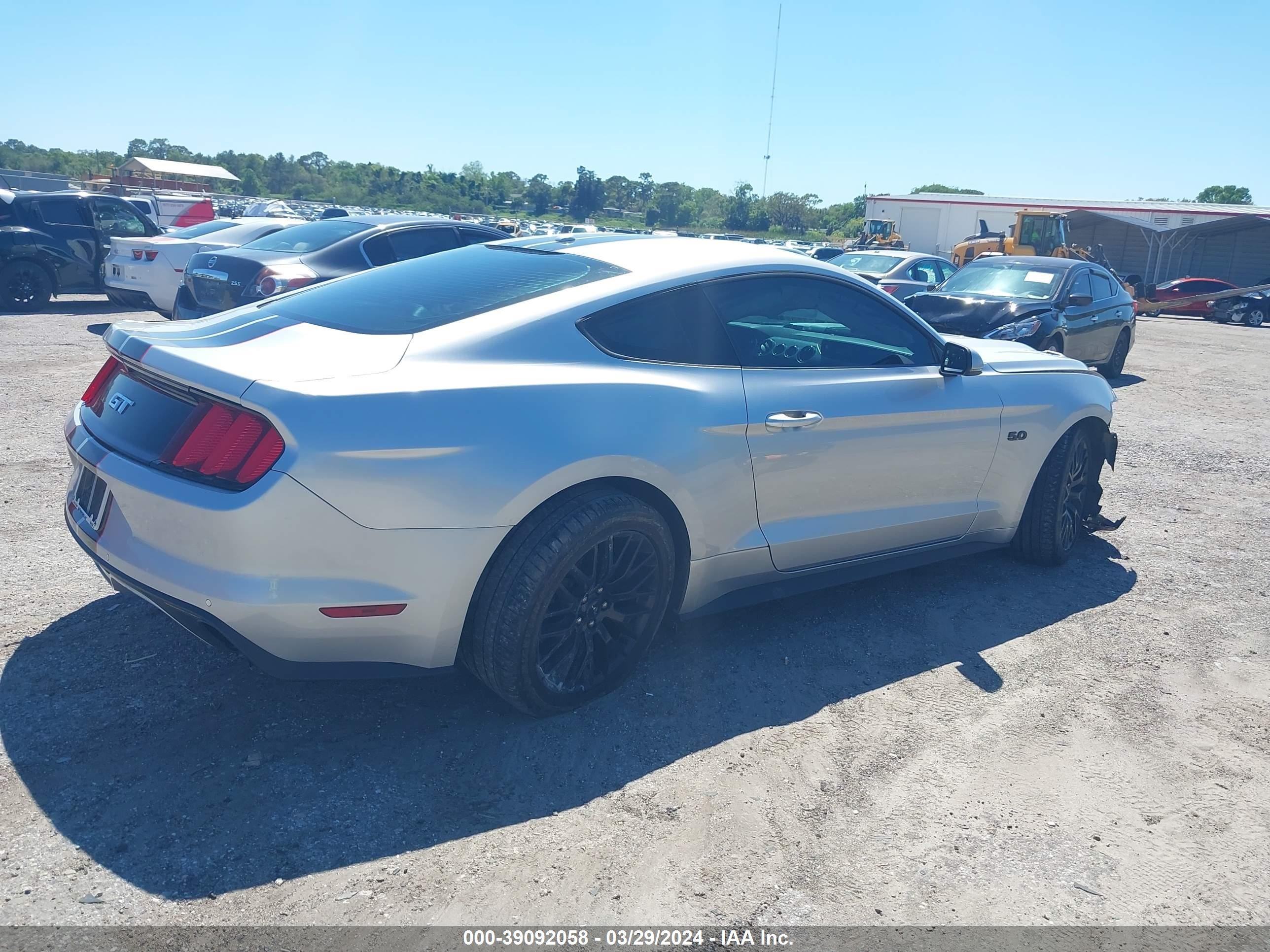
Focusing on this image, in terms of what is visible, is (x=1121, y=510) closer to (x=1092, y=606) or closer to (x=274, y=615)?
(x=1092, y=606)

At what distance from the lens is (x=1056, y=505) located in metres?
5.17

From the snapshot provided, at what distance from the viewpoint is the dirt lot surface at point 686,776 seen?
259 cm

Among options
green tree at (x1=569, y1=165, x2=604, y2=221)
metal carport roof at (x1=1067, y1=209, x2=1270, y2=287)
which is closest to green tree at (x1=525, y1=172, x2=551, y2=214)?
green tree at (x1=569, y1=165, x2=604, y2=221)

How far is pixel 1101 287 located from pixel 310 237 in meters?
9.18

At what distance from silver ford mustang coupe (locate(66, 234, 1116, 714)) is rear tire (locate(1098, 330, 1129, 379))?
953cm

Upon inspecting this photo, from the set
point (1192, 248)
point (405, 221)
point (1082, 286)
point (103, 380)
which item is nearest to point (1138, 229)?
point (1192, 248)

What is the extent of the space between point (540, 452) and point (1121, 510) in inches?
196

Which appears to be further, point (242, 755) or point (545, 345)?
point (545, 345)

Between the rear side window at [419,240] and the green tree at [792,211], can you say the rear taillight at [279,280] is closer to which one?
the rear side window at [419,240]

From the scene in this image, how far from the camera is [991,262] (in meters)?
12.2

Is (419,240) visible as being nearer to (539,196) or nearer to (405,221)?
(405,221)

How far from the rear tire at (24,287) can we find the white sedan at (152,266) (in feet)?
5.57

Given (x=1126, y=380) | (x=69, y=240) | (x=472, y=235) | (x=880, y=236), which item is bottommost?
(x=1126, y=380)

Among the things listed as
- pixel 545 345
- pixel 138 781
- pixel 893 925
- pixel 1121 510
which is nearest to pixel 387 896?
pixel 138 781
